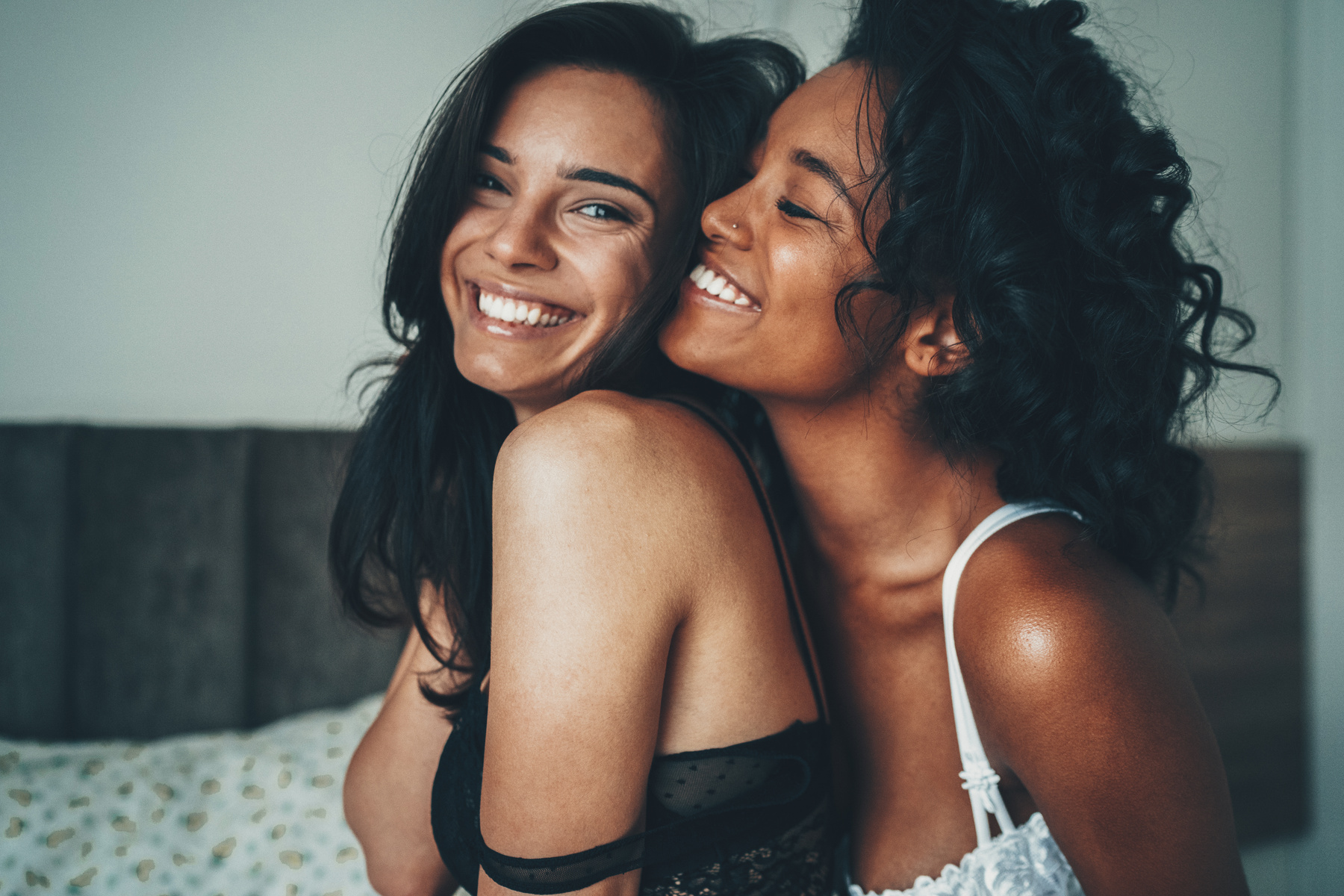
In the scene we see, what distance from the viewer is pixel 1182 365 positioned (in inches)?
37.8

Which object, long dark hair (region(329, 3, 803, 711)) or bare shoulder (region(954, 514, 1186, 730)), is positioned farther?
long dark hair (region(329, 3, 803, 711))

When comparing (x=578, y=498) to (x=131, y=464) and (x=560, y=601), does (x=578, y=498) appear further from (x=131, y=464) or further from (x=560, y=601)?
(x=131, y=464)

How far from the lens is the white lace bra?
0.84 metres

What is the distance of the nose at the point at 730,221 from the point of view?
37.4 inches

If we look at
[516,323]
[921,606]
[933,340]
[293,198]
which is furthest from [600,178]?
[293,198]

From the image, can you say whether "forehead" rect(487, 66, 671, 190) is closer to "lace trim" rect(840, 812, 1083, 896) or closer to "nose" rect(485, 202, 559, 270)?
"nose" rect(485, 202, 559, 270)

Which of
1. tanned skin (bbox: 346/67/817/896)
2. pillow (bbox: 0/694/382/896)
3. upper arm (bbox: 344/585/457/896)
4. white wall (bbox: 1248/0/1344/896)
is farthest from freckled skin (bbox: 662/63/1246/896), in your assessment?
white wall (bbox: 1248/0/1344/896)

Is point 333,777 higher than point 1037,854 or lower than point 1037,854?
lower

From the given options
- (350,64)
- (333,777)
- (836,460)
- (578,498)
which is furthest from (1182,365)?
(350,64)

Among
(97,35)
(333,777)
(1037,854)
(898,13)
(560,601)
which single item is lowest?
(333,777)

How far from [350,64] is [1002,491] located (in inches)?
72.9

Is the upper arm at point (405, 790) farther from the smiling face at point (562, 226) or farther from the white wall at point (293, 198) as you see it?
the white wall at point (293, 198)

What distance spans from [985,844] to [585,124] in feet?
3.49

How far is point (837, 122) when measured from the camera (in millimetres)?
907
